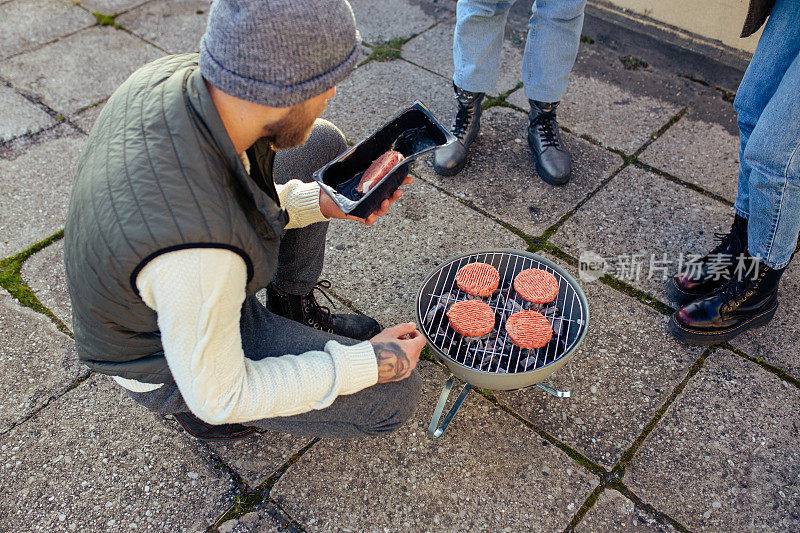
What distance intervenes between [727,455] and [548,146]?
1764 mm

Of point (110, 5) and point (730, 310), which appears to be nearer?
point (730, 310)

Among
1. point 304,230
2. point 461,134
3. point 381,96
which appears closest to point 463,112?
point 461,134

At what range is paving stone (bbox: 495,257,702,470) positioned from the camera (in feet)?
7.25

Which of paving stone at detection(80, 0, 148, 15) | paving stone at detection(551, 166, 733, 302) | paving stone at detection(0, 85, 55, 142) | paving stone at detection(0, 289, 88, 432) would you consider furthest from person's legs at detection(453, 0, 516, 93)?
paving stone at detection(80, 0, 148, 15)

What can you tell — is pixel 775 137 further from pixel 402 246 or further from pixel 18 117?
pixel 18 117

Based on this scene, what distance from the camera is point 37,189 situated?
3193 millimetres

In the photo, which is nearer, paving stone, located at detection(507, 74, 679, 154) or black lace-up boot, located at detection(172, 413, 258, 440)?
black lace-up boot, located at detection(172, 413, 258, 440)

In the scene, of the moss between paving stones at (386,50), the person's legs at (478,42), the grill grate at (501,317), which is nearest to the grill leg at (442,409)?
the grill grate at (501,317)

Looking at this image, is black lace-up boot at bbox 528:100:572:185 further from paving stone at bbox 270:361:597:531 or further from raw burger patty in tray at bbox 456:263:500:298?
paving stone at bbox 270:361:597:531

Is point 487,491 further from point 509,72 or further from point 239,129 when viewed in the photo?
point 509,72

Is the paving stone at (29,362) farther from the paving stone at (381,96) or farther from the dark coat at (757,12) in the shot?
the dark coat at (757,12)

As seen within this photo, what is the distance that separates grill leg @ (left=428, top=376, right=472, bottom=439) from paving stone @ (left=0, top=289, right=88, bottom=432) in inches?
56.4

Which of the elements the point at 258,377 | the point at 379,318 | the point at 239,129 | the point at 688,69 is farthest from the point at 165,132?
the point at 688,69

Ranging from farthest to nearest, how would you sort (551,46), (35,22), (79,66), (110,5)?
1. (110,5)
2. (35,22)
3. (79,66)
4. (551,46)
